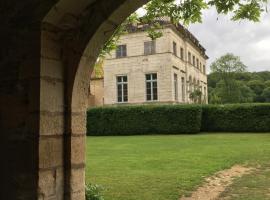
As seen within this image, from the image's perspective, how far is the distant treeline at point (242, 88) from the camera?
59.2 metres

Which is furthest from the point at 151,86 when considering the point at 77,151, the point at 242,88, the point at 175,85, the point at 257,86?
the point at 257,86

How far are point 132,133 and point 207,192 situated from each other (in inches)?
775

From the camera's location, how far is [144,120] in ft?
90.2

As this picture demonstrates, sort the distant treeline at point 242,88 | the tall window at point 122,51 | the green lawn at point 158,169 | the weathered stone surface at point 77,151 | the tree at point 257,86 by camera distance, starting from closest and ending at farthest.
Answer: the weathered stone surface at point 77,151 → the green lawn at point 158,169 → the tall window at point 122,51 → the distant treeline at point 242,88 → the tree at point 257,86

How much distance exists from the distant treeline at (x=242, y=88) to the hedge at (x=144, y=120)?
1117 inches

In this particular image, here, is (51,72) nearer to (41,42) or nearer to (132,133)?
(41,42)

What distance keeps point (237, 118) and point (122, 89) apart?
1541 centimetres

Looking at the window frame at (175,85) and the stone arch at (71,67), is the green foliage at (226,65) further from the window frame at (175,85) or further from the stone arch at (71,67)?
the stone arch at (71,67)

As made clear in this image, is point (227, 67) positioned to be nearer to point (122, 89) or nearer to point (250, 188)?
point (122, 89)

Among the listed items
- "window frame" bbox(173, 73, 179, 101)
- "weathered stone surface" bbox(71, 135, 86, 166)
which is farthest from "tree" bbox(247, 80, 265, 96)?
"weathered stone surface" bbox(71, 135, 86, 166)

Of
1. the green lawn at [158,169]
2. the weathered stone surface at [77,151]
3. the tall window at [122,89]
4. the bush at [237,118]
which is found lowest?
the green lawn at [158,169]

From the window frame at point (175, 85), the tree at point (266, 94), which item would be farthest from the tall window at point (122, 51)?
the tree at point (266, 94)

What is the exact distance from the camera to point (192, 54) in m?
46.2

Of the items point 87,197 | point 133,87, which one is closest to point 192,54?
point 133,87
